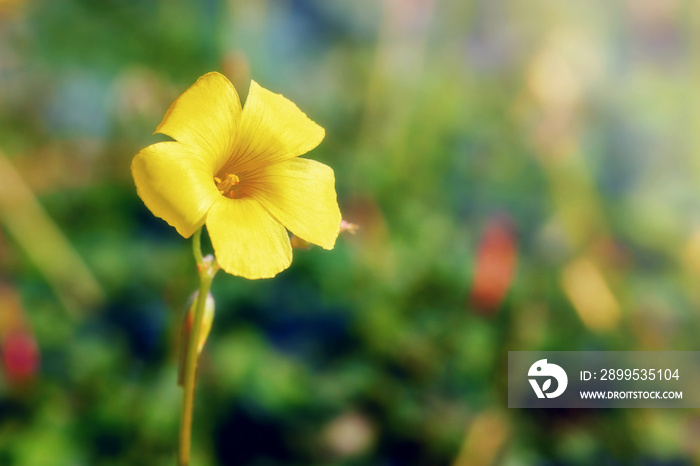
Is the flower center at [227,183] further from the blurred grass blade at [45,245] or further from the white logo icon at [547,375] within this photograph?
the white logo icon at [547,375]

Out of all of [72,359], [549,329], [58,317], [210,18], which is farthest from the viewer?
[210,18]

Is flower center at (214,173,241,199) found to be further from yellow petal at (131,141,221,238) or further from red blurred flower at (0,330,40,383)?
red blurred flower at (0,330,40,383)

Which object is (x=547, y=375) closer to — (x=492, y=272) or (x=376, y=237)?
(x=492, y=272)

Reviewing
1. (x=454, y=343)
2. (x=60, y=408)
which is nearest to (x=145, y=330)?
(x=60, y=408)

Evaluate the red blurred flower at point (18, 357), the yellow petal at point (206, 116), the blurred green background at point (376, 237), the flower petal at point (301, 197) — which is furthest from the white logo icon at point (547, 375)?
the red blurred flower at point (18, 357)

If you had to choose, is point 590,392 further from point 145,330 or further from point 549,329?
point 145,330

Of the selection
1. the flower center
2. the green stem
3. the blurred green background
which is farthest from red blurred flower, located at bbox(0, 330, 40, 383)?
the flower center
